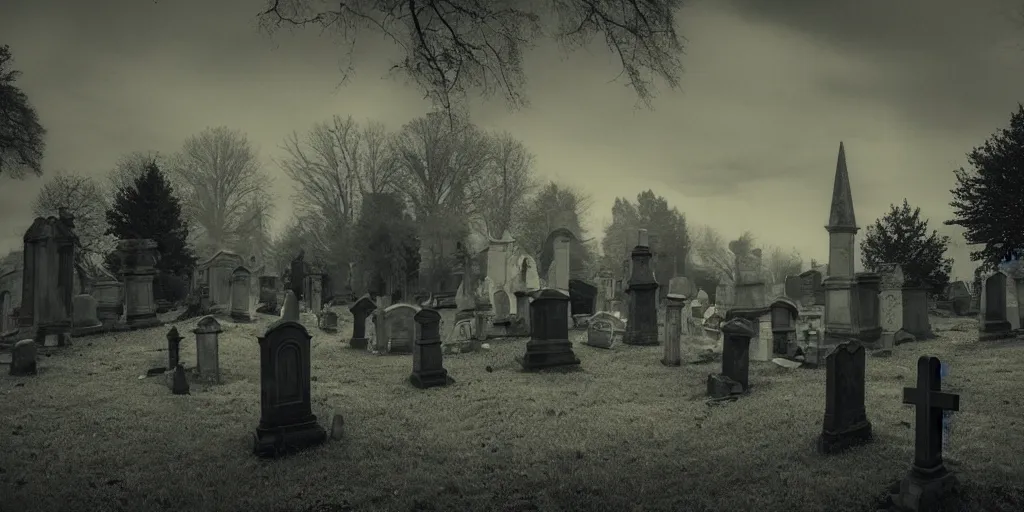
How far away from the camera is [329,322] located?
16.7m

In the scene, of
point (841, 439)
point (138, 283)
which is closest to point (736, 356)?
point (841, 439)

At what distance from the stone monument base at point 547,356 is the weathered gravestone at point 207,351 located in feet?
18.2

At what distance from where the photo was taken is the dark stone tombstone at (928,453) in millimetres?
3850

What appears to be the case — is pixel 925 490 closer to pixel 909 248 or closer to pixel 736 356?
pixel 736 356

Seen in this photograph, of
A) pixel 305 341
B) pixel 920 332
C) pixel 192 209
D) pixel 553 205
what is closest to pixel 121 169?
pixel 192 209

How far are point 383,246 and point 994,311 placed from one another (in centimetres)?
2765

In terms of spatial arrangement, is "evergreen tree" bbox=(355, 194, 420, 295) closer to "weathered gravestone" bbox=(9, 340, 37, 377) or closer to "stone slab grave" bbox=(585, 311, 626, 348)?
"stone slab grave" bbox=(585, 311, 626, 348)

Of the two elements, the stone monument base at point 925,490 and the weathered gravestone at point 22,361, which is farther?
the weathered gravestone at point 22,361

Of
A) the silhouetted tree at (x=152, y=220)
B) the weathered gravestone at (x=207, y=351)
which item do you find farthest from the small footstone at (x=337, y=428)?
the silhouetted tree at (x=152, y=220)

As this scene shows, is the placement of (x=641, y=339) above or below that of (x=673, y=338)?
below

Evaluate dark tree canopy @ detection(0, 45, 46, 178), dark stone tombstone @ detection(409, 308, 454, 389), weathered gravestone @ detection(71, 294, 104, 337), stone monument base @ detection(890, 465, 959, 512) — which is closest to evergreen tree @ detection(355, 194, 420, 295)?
weathered gravestone @ detection(71, 294, 104, 337)

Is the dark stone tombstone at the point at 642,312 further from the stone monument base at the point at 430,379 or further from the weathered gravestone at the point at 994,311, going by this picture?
the weathered gravestone at the point at 994,311

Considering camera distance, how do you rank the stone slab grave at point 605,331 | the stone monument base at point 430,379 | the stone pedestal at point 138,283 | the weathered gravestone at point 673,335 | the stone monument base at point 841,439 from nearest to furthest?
1. the stone monument base at point 841,439
2. the stone monument base at point 430,379
3. the weathered gravestone at point 673,335
4. the stone slab grave at point 605,331
5. the stone pedestal at point 138,283

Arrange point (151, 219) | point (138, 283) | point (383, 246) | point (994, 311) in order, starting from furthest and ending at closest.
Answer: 1. point (383, 246)
2. point (151, 219)
3. point (138, 283)
4. point (994, 311)
